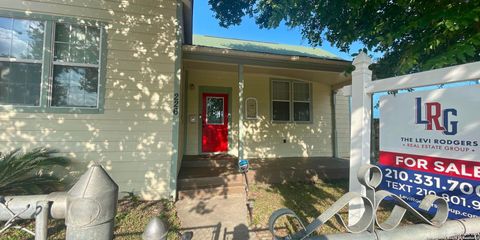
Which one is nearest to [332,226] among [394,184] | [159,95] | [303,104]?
[394,184]

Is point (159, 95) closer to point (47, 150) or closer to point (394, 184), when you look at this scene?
point (47, 150)

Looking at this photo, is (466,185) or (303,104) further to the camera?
(303,104)

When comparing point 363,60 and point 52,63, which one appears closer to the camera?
point 363,60

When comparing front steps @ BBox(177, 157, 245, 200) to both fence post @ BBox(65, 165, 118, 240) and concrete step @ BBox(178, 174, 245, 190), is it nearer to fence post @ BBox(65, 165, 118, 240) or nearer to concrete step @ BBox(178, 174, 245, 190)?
concrete step @ BBox(178, 174, 245, 190)

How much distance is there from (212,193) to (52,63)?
12.7ft

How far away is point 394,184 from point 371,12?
10.1 ft

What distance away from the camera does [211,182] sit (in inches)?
224

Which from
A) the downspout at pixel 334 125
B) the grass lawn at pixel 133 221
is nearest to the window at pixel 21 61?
the grass lawn at pixel 133 221

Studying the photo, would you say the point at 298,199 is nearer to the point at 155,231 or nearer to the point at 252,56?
the point at 252,56

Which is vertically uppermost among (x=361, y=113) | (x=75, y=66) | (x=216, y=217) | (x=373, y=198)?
(x=75, y=66)

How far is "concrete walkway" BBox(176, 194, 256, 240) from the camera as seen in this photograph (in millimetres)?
3965

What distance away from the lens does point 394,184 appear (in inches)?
109

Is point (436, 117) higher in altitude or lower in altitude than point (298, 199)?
higher

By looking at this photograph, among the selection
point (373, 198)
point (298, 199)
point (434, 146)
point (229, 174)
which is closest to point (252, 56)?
point (229, 174)
